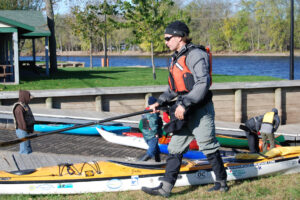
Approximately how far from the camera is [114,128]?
390 inches

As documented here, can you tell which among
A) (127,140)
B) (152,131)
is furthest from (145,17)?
(152,131)

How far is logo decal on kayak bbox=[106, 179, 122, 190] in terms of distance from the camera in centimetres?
524

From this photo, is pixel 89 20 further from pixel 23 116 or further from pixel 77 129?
pixel 23 116

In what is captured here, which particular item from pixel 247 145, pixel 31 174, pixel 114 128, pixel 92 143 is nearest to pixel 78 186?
pixel 31 174

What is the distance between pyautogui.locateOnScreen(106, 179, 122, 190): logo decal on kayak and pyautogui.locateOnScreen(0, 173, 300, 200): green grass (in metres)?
0.09

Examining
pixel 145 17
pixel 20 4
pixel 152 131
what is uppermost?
pixel 20 4

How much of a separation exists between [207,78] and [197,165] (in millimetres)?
1593

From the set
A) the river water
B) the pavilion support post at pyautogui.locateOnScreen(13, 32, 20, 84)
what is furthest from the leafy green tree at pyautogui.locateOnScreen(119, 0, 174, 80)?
the pavilion support post at pyautogui.locateOnScreen(13, 32, 20, 84)

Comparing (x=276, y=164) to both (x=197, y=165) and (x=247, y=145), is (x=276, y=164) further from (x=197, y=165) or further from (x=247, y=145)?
(x=247, y=145)

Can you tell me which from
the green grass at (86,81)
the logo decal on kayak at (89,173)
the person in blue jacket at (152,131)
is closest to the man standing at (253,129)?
the person in blue jacket at (152,131)

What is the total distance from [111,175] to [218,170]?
4.74 ft

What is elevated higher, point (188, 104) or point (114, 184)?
point (188, 104)

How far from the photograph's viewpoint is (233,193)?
4910 millimetres

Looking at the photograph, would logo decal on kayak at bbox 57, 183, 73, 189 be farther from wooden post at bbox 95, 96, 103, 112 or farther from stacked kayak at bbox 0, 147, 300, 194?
wooden post at bbox 95, 96, 103, 112
